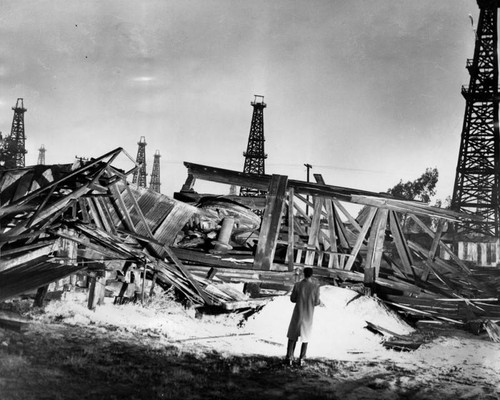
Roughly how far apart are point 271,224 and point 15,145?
3426cm

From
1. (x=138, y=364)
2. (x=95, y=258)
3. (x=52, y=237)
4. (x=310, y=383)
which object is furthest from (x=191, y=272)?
(x=310, y=383)

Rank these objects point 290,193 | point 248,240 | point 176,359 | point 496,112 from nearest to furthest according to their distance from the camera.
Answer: point 176,359 → point 290,193 → point 248,240 → point 496,112

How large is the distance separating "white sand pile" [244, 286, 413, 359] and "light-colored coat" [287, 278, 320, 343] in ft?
2.77

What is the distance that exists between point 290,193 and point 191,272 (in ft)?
10.2

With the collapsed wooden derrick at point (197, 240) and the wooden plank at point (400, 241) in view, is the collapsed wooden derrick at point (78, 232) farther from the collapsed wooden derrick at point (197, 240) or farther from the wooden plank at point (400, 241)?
the wooden plank at point (400, 241)

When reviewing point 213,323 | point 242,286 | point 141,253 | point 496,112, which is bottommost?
point 213,323

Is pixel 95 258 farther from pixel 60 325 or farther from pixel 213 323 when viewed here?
pixel 213 323

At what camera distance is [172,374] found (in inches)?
163

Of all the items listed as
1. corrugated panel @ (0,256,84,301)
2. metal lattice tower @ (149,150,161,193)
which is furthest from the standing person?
metal lattice tower @ (149,150,161,193)

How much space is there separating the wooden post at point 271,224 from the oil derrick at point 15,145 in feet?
94.2

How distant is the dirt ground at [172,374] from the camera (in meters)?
3.58

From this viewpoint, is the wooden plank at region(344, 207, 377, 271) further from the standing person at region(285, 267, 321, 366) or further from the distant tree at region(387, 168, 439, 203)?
the distant tree at region(387, 168, 439, 203)

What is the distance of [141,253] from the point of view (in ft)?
23.0

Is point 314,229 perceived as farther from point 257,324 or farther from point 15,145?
point 15,145
